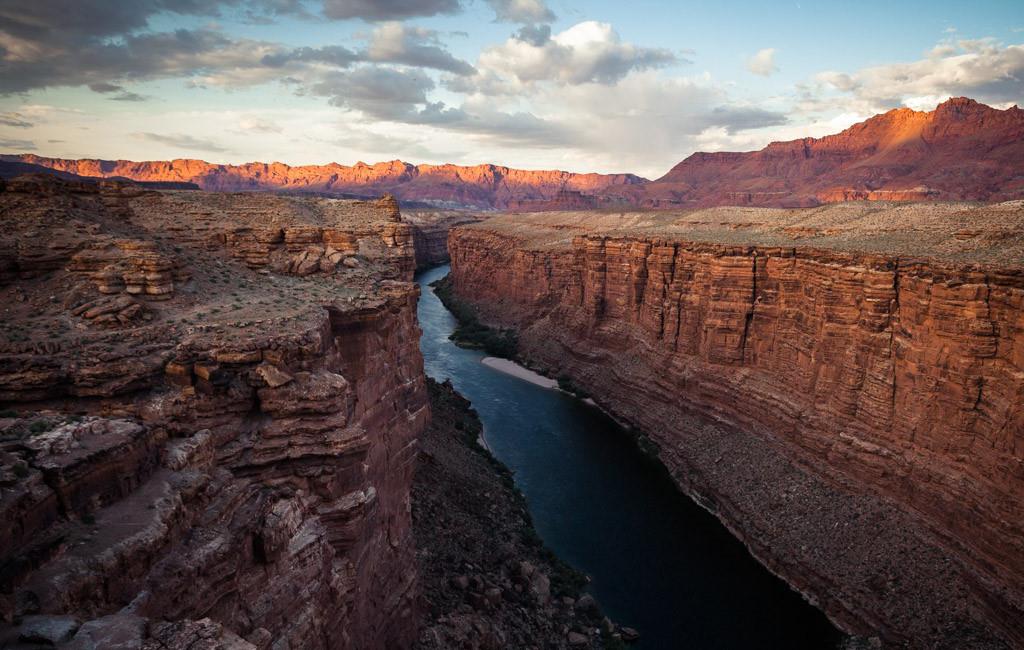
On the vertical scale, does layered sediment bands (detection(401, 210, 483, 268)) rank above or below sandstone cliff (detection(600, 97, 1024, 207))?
below

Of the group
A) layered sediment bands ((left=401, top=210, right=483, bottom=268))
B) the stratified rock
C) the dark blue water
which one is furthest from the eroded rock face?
layered sediment bands ((left=401, top=210, right=483, bottom=268))

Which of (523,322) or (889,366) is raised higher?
(889,366)

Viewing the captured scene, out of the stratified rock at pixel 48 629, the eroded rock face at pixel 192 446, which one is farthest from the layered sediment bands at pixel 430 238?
the stratified rock at pixel 48 629

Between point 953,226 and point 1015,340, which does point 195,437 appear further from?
point 953,226

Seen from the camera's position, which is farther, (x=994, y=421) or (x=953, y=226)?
(x=953, y=226)

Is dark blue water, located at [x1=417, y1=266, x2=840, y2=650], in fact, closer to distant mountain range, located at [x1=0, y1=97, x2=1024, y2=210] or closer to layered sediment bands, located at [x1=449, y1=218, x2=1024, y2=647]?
layered sediment bands, located at [x1=449, y1=218, x2=1024, y2=647]

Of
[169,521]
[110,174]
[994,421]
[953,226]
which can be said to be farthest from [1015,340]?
[110,174]

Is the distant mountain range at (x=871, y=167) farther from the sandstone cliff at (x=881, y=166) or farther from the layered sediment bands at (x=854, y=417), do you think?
the layered sediment bands at (x=854, y=417)
